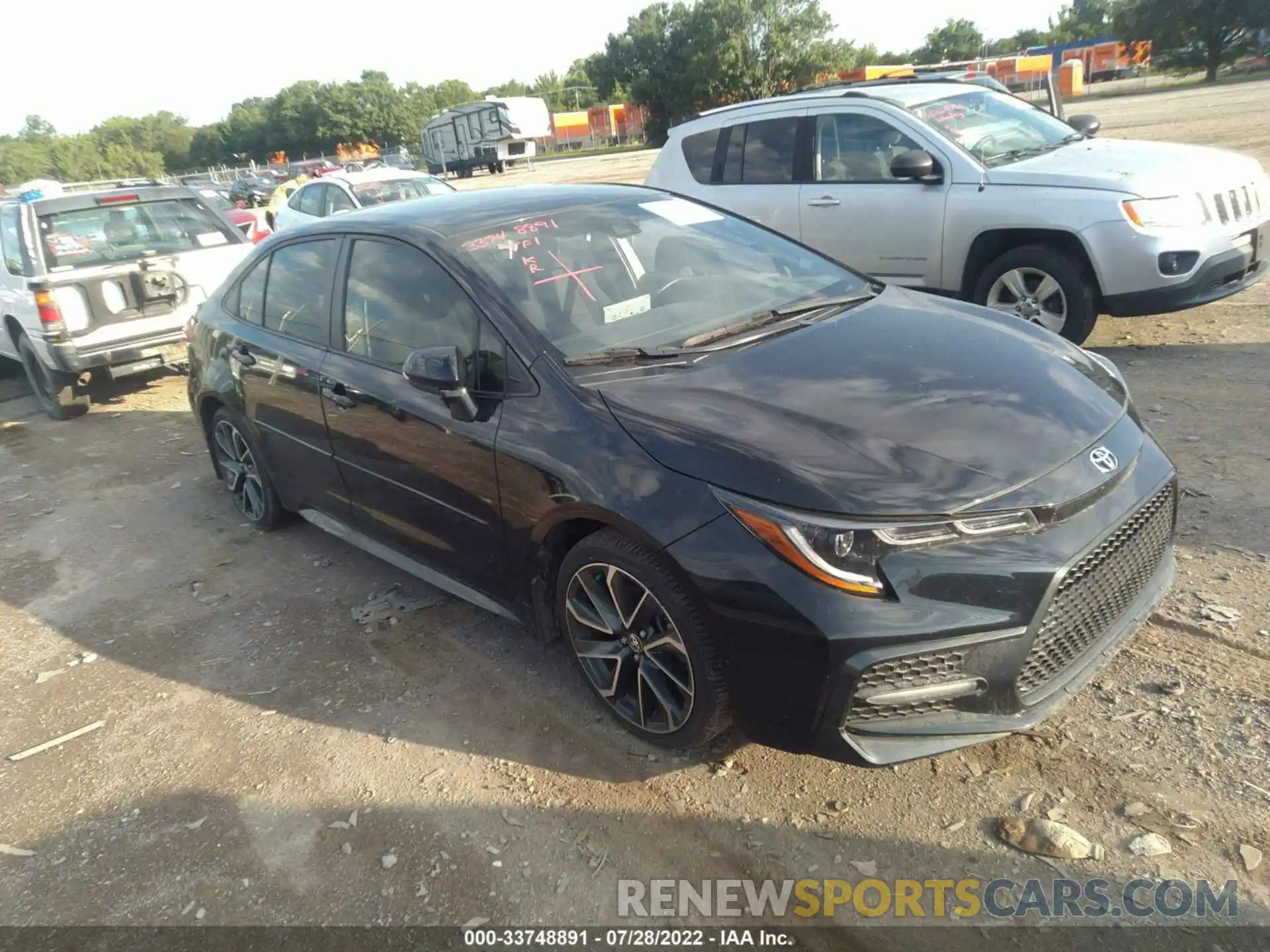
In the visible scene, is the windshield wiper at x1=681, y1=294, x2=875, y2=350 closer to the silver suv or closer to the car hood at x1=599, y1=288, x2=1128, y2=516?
the car hood at x1=599, y1=288, x2=1128, y2=516

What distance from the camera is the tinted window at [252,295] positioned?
15.5 ft

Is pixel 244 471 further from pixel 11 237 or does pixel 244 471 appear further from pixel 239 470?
pixel 11 237

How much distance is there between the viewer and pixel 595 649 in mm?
3070

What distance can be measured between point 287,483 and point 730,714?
2957 millimetres

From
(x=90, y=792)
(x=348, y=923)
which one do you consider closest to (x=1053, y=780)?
(x=348, y=923)

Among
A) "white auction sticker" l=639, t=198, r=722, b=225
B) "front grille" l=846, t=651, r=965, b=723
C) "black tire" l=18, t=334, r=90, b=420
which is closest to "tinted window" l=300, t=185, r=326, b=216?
"black tire" l=18, t=334, r=90, b=420

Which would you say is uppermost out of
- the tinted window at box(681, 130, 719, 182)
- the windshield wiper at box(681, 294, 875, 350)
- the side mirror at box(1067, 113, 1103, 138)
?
the tinted window at box(681, 130, 719, 182)

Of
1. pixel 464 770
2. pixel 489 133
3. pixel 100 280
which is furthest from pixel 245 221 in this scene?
pixel 489 133

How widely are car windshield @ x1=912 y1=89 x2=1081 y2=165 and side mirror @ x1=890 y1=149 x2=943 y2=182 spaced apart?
0.99ft

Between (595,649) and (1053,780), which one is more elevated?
(595,649)

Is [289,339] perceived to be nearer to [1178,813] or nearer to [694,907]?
[694,907]


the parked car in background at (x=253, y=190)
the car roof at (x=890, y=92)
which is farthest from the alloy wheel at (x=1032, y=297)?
the parked car in background at (x=253, y=190)

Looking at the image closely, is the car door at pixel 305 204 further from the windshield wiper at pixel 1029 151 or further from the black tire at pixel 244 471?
the windshield wiper at pixel 1029 151

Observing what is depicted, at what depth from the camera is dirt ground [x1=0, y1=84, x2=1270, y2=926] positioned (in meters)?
2.58
